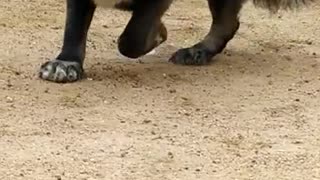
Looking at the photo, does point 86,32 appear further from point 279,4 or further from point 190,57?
point 279,4

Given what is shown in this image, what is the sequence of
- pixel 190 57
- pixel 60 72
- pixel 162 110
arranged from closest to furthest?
pixel 162 110 < pixel 60 72 < pixel 190 57

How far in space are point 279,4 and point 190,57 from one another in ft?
1.97

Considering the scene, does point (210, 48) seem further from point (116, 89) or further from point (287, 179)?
point (287, 179)

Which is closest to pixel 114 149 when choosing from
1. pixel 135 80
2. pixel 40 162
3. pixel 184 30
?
pixel 40 162

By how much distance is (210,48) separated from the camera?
542 centimetres

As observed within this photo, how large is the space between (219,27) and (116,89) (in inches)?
42.9

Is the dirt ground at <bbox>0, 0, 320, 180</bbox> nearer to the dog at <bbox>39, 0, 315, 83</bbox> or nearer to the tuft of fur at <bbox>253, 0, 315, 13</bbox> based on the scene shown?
the dog at <bbox>39, 0, 315, 83</bbox>

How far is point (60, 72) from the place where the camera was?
469 centimetres

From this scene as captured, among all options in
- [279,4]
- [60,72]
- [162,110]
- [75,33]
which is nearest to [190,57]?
[279,4]

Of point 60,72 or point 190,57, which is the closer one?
point 60,72

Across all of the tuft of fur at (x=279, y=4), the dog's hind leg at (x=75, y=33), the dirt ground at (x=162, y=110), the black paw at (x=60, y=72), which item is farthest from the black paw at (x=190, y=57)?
the black paw at (x=60, y=72)

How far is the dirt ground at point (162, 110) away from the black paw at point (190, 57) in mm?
74

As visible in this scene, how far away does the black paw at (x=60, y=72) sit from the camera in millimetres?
4691

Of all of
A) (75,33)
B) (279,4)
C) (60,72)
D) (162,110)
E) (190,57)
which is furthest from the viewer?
(279,4)
